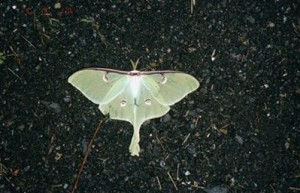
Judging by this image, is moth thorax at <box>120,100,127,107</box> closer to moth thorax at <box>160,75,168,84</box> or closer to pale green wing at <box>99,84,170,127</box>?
pale green wing at <box>99,84,170,127</box>

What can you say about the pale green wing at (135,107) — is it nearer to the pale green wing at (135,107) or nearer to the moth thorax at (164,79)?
the pale green wing at (135,107)

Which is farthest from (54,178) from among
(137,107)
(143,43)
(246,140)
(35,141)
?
(246,140)

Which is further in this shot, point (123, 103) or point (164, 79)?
point (123, 103)

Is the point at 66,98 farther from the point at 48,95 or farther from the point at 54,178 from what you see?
the point at 54,178

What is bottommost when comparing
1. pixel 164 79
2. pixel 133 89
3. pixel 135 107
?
pixel 135 107

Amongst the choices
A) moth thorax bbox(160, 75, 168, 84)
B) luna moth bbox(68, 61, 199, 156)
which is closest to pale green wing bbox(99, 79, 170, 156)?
luna moth bbox(68, 61, 199, 156)

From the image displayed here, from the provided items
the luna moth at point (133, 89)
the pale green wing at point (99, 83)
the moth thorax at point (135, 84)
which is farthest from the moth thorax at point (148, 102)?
the pale green wing at point (99, 83)

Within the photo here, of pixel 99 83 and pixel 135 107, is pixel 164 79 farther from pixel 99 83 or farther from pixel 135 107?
pixel 99 83

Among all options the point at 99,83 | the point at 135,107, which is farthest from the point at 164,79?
the point at 99,83
